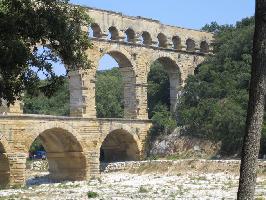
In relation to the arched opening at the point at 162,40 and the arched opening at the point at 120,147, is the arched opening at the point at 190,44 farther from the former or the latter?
the arched opening at the point at 120,147

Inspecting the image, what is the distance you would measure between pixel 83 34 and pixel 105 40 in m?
23.6

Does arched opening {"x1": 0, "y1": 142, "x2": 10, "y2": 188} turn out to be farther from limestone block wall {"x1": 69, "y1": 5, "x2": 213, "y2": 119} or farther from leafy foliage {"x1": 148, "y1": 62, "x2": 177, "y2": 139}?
leafy foliage {"x1": 148, "y1": 62, "x2": 177, "y2": 139}

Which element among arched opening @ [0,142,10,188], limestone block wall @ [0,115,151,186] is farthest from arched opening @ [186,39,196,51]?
arched opening @ [0,142,10,188]

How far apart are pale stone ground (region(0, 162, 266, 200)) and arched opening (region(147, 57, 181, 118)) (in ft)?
36.0

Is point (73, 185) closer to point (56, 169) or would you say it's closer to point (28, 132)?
point (28, 132)

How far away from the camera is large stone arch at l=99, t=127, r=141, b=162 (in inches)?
1604

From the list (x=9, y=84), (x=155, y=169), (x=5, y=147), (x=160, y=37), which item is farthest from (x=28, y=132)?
(x=9, y=84)

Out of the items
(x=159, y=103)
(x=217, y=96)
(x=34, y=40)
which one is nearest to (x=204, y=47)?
(x=159, y=103)

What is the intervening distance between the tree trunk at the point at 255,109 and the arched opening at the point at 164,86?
3551cm

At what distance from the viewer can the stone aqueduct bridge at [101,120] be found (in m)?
32.6

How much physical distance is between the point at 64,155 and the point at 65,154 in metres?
0.14

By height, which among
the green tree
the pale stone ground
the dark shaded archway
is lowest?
the pale stone ground

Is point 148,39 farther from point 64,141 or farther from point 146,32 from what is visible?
point 64,141

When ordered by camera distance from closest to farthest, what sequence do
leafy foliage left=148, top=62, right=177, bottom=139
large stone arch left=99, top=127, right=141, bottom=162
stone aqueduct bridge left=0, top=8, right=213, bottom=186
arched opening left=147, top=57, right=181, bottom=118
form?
stone aqueduct bridge left=0, top=8, right=213, bottom=186 < large stone arch left=99, top=127, right=141, bottom=162 < leafy foliage left=148, top=62, right=177, bottom=139 < arched opening left=147, top=57, right=181, bottom=118
